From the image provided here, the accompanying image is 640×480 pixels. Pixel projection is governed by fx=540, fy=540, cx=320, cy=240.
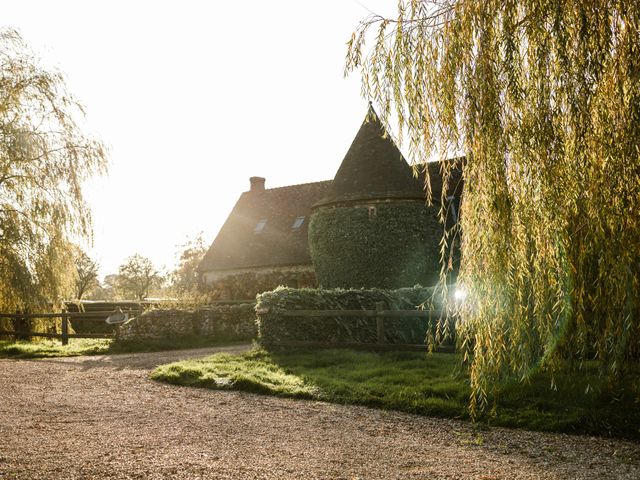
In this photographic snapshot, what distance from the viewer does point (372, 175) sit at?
20.2 meters

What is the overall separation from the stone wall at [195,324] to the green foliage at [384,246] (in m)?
3.76

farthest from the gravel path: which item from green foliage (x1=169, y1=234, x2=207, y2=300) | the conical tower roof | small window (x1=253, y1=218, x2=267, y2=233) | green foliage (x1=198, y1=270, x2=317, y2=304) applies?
green foliage (x1=169, y1=234, x2=207, y2=300)

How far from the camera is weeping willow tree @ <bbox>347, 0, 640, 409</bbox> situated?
4.07 meters

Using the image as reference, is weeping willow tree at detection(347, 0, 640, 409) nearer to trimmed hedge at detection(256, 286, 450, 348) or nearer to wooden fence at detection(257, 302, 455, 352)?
wooden fence at detection(257, 302, 455, 352)

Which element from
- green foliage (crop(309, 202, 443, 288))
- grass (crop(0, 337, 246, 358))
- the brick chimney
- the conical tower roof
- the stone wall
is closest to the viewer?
grass (crop(0, 337, 246, 358))

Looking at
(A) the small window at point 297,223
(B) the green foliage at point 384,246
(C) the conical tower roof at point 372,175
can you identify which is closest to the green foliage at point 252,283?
(A) the small window at point 297,223

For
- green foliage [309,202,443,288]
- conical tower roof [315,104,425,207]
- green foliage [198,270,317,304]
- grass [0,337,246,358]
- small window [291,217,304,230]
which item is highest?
conical tower roof [315,104,425,207]

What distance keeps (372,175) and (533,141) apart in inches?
628

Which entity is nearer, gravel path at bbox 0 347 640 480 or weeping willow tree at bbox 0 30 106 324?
gravel path at bbox 0 347 640 480

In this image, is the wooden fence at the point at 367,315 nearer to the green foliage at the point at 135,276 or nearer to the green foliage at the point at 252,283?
the green foliage at the point at 252,283

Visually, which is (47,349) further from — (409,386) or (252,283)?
(252,283)

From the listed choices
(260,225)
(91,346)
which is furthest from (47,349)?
(260,225)

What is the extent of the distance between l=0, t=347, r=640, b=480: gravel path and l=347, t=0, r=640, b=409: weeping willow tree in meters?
0.86

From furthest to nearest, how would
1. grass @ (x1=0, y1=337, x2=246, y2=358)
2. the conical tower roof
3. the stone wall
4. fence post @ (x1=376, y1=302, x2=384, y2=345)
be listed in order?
the conical tower roof → the stone wall → grass @ (x1=0, y1=337, x2=246, y2=358) → fence post @ (x1=376, y1=302, x2=384, y2=345)
